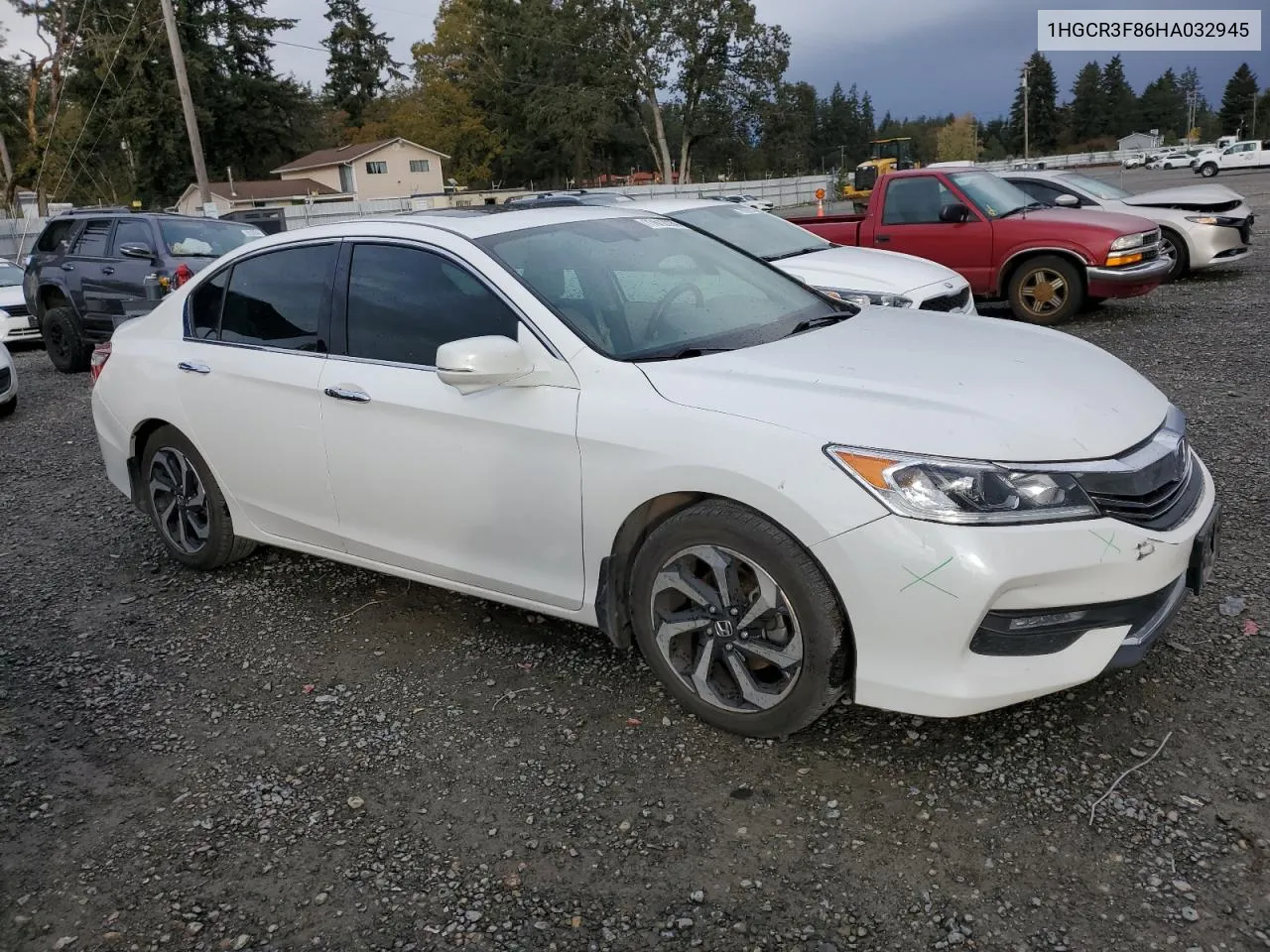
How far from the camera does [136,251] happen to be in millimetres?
10727

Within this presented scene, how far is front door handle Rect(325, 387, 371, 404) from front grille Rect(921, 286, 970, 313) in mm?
5181

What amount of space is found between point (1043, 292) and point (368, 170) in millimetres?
64107

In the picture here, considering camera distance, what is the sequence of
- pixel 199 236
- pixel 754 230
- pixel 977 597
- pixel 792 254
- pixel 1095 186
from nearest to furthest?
pixel 977 597
pixel 792 254
pixel 754 230
pixel 199 236
pixel 1095 186

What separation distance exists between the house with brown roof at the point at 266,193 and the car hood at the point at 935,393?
57.4m

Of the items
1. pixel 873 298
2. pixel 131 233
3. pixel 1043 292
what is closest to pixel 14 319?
pixel 131 233

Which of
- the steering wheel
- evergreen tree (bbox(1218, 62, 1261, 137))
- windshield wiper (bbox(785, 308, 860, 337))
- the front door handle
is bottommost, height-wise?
the front door handle

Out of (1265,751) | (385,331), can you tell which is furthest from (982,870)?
(385,331)

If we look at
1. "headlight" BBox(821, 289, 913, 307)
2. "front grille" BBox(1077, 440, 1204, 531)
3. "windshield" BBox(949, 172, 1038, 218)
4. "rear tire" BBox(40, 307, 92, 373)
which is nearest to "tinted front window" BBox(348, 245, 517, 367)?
"front grille" BBox(1077, 440, 1204, 531)

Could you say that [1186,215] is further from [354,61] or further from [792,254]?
[354,61]

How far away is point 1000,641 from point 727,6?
223ft

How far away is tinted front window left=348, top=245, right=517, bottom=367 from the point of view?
360 centimetres

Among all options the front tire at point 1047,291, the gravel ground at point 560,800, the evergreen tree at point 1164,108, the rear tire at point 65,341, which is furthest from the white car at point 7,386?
the evergreen tree at point 1164,108

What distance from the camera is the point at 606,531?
327cm

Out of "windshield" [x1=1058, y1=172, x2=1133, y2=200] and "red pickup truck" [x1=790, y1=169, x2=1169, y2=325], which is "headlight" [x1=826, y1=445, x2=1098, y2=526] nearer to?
"red pickup truck" [x1=790, y1=169, x2=1169, y2=325]
